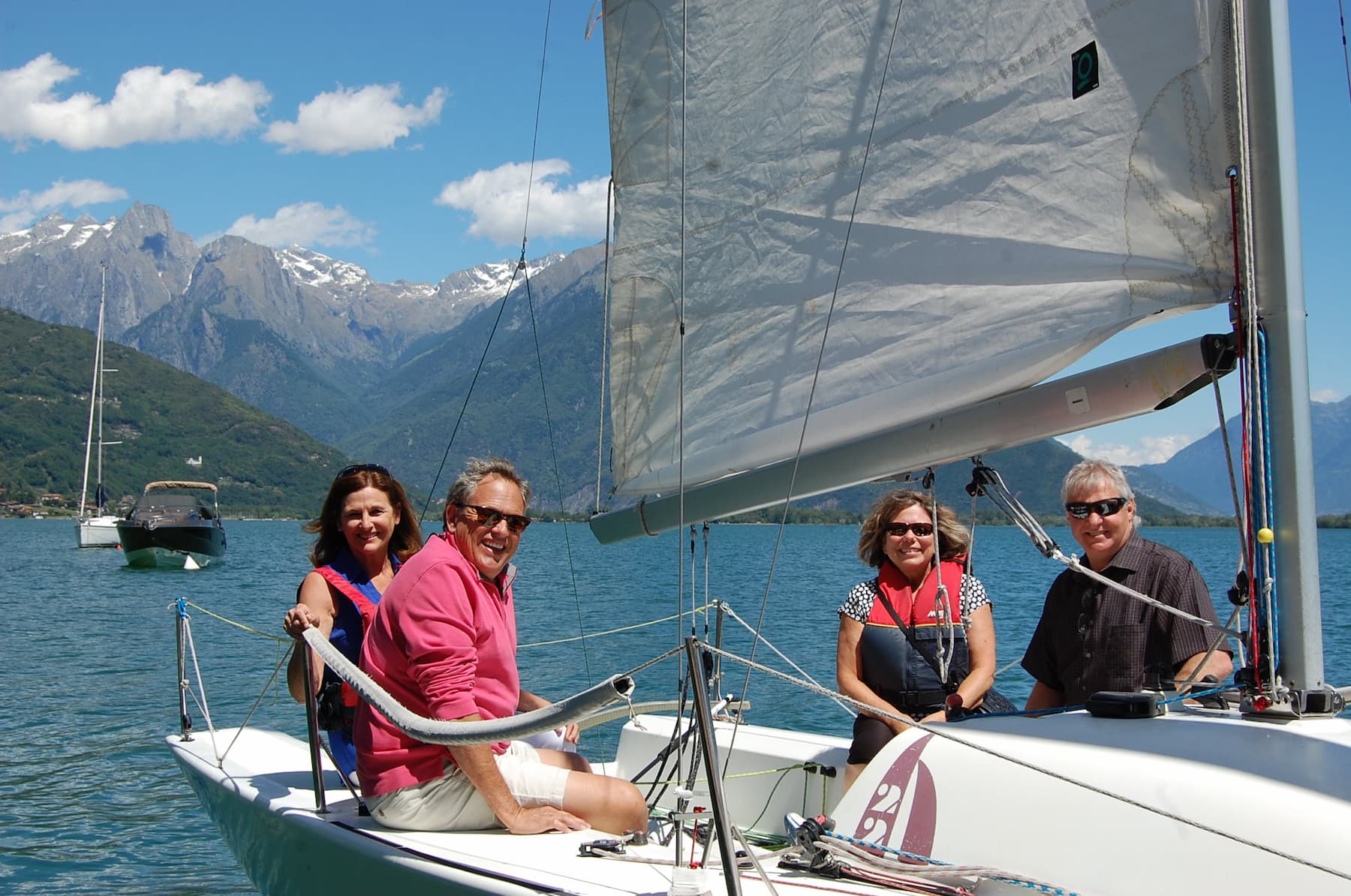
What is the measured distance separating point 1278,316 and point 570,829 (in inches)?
93.1

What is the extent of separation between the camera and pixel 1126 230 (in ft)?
10.1

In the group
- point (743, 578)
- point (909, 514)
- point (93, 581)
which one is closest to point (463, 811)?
point (909, 514)

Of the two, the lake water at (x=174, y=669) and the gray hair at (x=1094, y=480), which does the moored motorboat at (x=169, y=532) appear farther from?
the gray hair at (x=1094, y=480)

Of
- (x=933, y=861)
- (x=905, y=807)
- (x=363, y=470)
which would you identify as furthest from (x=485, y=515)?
(x=933, y=861)

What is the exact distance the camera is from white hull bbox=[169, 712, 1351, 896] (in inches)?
95.6

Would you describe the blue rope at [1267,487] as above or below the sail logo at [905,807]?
above

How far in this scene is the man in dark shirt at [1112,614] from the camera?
3.58 metres

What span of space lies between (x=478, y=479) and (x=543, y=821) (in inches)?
40.1

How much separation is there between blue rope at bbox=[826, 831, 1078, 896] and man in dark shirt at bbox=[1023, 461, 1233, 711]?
3.29 ft

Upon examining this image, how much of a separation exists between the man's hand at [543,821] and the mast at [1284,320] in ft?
6.53

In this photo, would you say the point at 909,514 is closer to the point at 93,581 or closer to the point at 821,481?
the point at 821,481

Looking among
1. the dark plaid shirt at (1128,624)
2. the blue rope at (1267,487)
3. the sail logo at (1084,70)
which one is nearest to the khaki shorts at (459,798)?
the dark plaid shirt at (1128,624)

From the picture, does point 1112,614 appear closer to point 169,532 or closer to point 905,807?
point 905,807

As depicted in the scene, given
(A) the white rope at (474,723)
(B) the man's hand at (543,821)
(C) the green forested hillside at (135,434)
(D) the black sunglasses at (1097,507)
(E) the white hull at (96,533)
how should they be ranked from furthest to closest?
1. (C) the green forested hillside at (135,434)
2. (E) the white hull at (96,533)
3. (D) the black sunglasses at (1097,507)
4. (B) the man's hand at (543,821)
5. (A) the white rope at (474,723)
